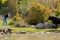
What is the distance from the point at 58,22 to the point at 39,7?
2661mm

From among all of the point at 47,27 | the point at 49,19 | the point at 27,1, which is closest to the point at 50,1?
the point at 27,1

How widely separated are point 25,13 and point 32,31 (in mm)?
9890

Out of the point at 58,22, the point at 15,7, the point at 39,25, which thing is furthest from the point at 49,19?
the point at 15,7

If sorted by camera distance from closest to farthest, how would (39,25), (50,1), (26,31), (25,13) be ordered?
1. (26,31)
2. (39,25)
3. (25,13)
4. (50,1)

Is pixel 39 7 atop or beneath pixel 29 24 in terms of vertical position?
atop

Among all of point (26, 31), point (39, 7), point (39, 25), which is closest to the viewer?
point (26, 31)

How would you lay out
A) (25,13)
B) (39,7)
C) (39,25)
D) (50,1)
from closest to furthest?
(39,25) → (39,7) → (25,13) → (50,1)

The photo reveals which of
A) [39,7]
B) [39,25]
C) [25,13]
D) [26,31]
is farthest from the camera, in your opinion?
[25,13]

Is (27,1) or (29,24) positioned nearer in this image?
(29,24)

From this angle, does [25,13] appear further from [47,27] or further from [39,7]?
[47,27]

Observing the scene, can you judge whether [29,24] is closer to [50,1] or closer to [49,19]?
[49,19]

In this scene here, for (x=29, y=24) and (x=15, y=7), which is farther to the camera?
(x=15, y=7)

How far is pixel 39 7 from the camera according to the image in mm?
29562

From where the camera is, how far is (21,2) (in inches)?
1422
